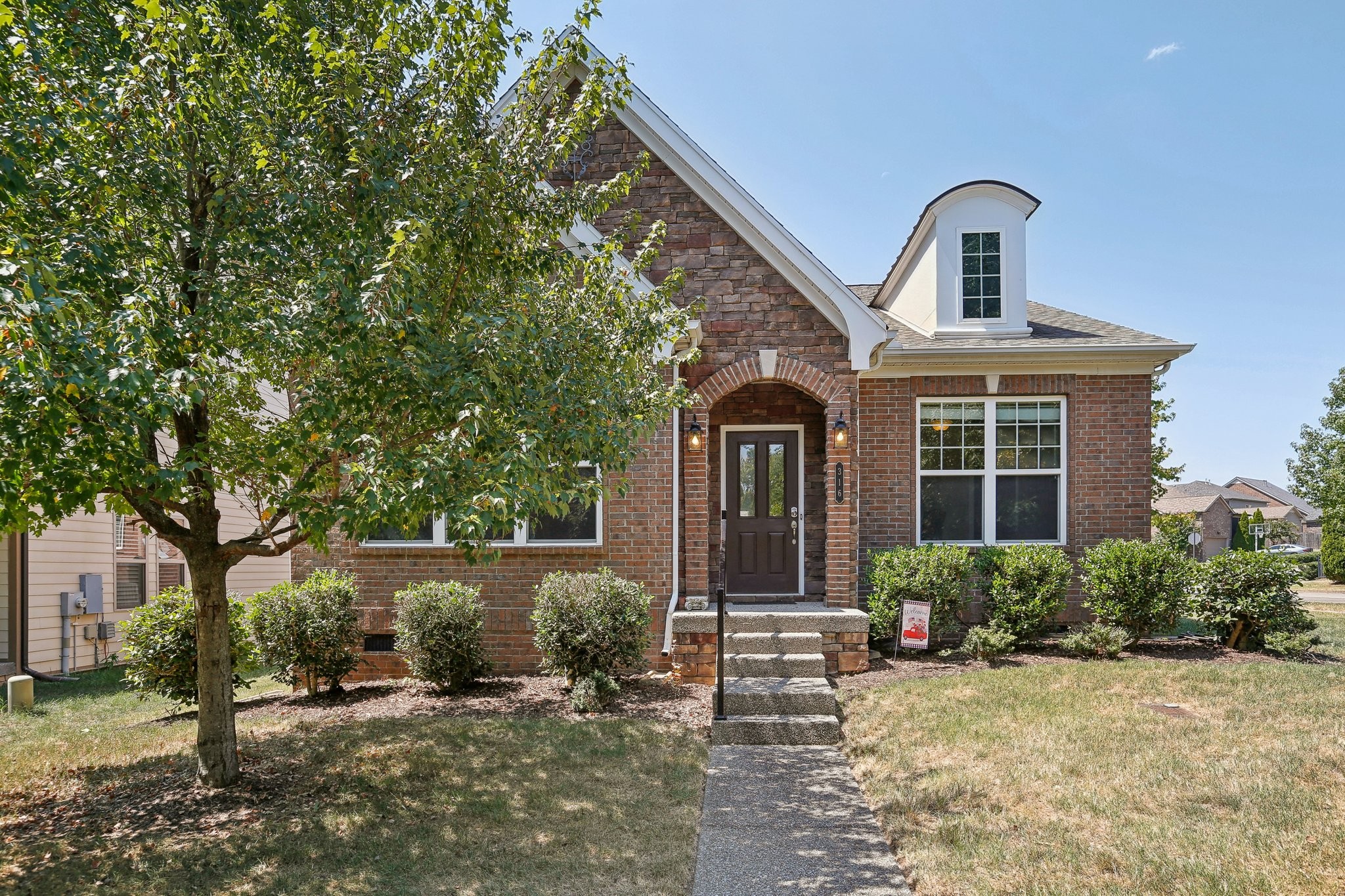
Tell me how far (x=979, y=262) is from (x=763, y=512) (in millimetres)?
4878

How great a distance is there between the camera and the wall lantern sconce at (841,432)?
8477 millimetres

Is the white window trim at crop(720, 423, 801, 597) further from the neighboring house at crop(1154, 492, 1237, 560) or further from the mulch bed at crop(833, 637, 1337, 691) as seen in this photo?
the neighboring house at crop(1154, 492, 1237, 560)

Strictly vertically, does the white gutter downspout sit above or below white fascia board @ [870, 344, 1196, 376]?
below

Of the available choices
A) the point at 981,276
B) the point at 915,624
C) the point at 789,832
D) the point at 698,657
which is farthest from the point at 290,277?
the point at 981,276

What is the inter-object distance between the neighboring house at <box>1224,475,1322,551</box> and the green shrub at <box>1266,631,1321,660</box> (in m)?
64.2

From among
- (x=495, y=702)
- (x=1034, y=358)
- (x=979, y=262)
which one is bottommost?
(x=495, y=702)

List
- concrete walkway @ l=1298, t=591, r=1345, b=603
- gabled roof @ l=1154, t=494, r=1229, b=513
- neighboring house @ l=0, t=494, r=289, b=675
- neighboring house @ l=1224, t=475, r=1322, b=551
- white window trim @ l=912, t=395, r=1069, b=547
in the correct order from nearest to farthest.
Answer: neighboring house @ l=0, t=494, r=289, b=675, white window trim @ l=912, t=395, r=1069, b=547, concrete walkway @ l=1298, t=591, r=1345, b=603, gabled roof @ l=1154, t=494, r=1229, b=513, neighboring house @ l=1224, t=475, r=1322, b=551

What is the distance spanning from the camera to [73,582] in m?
10.2

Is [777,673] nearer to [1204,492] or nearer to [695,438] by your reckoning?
[695,438]

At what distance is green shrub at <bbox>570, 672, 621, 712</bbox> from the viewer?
660cm

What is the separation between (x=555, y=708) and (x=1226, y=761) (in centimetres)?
520

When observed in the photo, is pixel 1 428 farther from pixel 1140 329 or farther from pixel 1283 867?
A: pixel 1140 329

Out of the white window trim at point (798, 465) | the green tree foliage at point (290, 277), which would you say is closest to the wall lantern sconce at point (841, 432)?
the white window trim at point (798, 465)

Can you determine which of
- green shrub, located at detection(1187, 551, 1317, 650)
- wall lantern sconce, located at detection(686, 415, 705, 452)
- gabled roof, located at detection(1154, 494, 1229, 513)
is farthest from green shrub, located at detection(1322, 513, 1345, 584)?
wall lantern sconce, located at detection(686, 415, 705, 452)
